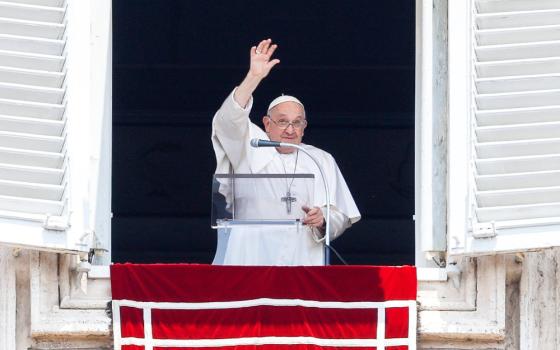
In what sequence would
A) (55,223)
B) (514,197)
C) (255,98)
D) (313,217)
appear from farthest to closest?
(255,98), (313,217), (514,197), (55,223)

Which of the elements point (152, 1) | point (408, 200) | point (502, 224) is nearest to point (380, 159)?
point (408, 200)

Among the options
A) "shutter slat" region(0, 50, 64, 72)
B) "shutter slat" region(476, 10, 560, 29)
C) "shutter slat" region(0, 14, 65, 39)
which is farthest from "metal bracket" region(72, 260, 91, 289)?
"shutter slat" region(476, 10, 560, 29)

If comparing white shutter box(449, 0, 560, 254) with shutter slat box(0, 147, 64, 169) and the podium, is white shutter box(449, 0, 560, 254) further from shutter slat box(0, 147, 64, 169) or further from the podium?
shutter slat box(0, 147, 64, 169)

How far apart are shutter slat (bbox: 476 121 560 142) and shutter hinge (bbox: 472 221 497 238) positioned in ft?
0.99

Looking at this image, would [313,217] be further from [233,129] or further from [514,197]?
[514,197]

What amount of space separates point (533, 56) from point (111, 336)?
169 cm

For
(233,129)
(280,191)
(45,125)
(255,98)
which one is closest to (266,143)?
(280,191)

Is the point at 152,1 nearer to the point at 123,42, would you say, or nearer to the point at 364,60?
the point at 123,42

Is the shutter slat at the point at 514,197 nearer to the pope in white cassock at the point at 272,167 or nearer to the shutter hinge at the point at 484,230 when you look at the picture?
the shutter hinge at the point at 484,230

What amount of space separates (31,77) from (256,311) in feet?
3.55

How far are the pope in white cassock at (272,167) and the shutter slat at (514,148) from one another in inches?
27.0

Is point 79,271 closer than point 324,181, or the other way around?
point 79,271

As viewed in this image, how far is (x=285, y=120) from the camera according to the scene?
9.71 metres

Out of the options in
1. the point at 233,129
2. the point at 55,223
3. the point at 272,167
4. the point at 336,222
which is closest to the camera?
the point at 55,223
